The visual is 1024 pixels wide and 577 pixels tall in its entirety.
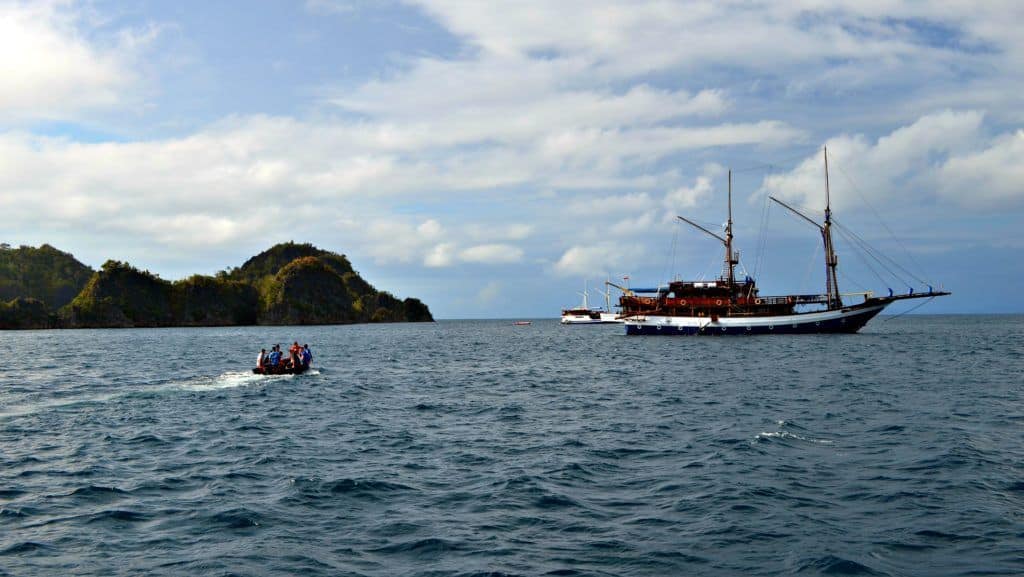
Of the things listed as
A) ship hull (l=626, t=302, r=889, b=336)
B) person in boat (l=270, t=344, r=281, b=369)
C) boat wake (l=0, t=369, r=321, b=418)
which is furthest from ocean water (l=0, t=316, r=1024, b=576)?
ship hull (l=626, t=302, r=889, b=336)

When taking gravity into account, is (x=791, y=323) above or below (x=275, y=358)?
above

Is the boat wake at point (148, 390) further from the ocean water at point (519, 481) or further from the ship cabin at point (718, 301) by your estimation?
the ship cabin at point (718, 301)

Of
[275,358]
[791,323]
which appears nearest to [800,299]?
[791,323]

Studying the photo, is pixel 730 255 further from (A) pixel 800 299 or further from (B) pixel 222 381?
(B) pixel 222 381

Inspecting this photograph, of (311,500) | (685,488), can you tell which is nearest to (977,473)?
(685,488)

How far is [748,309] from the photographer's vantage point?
112188mm

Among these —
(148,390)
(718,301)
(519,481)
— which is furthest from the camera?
(718,301)

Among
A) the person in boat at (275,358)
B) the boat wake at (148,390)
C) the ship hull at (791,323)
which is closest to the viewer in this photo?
the boat wake at (148,390)

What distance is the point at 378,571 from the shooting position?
14172 millimetres

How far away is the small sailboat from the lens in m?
109

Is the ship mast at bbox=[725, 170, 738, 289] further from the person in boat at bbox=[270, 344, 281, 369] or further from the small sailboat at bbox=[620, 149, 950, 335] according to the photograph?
the person in boat at bbox=[270, 344, 281, 369]

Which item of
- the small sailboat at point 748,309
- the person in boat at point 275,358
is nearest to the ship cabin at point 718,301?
the small sailboat at point 748,309

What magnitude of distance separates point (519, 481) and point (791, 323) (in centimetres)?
9843

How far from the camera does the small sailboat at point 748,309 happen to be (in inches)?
4296
